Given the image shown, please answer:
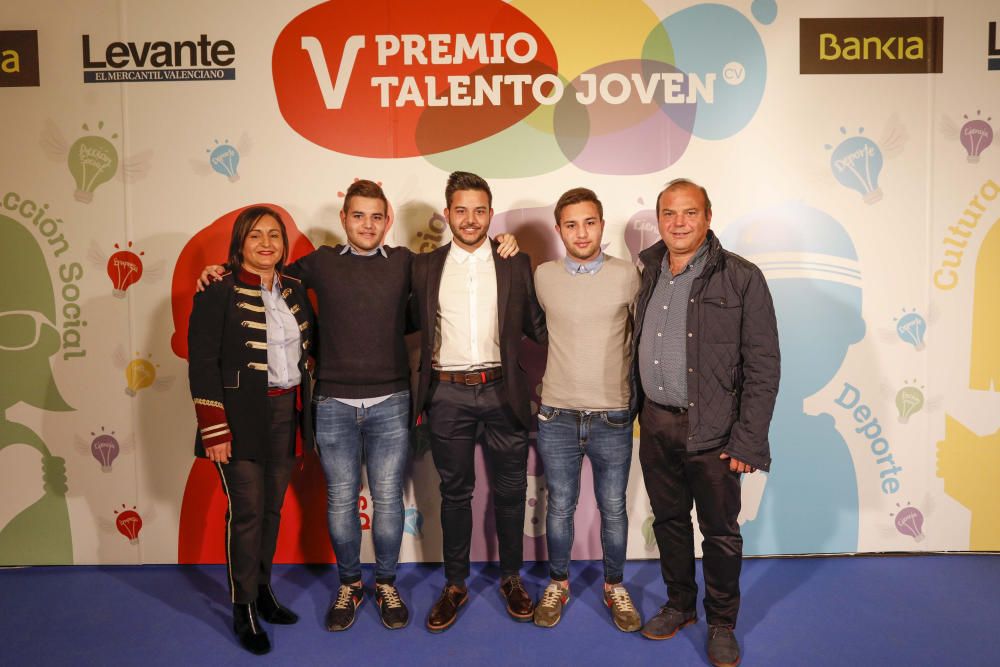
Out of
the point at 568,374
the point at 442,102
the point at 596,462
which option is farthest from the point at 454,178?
the point at 596,462

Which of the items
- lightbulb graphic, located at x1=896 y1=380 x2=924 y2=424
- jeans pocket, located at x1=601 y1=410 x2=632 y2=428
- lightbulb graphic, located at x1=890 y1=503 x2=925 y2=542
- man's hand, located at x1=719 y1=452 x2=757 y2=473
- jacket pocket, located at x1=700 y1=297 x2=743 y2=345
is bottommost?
lightbulb graphic, located at x1=890 y1=503 x2=925 y2=542

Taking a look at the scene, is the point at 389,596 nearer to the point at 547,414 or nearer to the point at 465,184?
the point at 547,414

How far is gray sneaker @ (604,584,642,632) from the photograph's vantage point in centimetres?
273

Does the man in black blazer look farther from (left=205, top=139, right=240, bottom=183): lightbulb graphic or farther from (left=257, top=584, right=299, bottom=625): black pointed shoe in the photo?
(left=205, top=139, right=240, bottom=183): lightbulb graphic

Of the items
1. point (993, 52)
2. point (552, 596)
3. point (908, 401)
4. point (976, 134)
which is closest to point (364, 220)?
point (552, 596)

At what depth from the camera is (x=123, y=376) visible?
3412 mm

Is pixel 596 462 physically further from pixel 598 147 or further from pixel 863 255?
pixel 863 255

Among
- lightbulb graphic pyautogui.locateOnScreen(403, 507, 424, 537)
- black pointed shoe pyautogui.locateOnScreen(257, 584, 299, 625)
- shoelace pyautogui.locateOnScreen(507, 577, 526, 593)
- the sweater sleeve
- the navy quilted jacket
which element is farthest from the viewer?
lightbulb graphic pyautogui.locateOnScreen(403, 507, 424, 537)

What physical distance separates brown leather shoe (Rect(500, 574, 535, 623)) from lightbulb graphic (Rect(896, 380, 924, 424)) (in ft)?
7.45

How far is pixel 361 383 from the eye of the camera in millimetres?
2732

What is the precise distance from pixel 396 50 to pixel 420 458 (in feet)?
7.21

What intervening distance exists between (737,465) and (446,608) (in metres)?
1.42

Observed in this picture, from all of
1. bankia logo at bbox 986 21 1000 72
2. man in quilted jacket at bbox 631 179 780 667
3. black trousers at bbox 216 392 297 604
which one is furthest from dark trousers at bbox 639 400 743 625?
bankia logo at bbox 986 21 1000 72

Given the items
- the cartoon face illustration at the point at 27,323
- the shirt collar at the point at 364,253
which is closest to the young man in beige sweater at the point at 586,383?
the shirt collar at the point at 364,253
